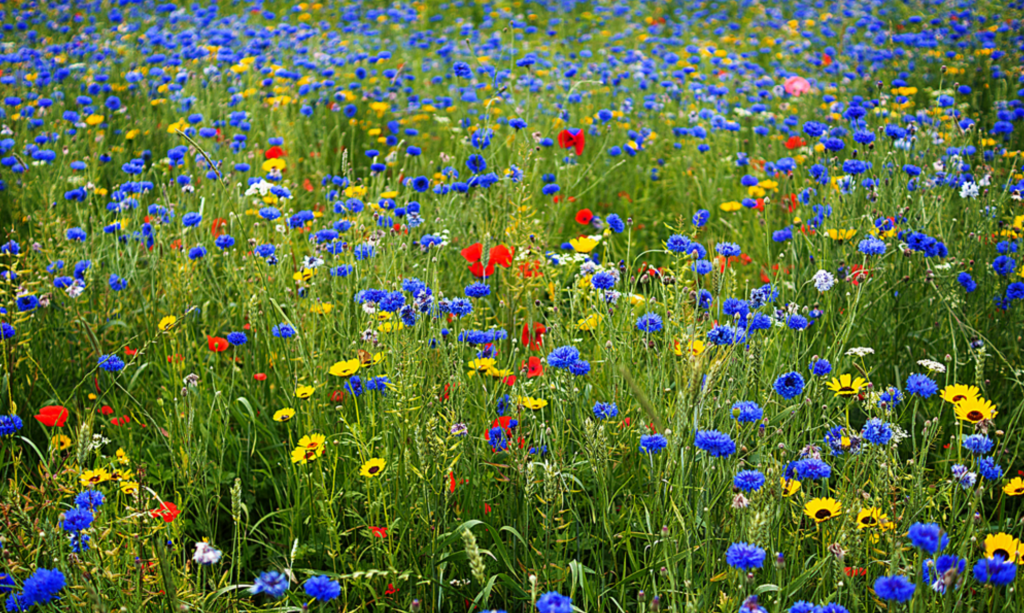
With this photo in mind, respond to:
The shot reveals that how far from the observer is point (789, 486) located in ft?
5.06

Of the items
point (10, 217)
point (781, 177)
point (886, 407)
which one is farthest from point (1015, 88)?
point (10, 217)

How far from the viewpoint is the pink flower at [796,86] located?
5.01 metres

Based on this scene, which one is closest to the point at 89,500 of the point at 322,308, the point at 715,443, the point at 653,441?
the point at 322,308

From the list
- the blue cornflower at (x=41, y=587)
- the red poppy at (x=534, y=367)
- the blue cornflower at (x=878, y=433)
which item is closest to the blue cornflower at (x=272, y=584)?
the blue cornflower at (x=41, y=587)

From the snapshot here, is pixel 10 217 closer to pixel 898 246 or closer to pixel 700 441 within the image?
pixel 700 441

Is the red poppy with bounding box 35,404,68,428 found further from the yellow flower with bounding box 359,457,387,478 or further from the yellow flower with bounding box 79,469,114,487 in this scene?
the yellow flower with bounding box 359,457,387,478

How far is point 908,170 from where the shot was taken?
292cm

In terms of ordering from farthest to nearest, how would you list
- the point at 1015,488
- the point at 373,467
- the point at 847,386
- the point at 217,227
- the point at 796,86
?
1. the point at 796,86
2. the point at 217,227
3. the point at 847,386
4. the point at 373,467
5. the point at 1015,488

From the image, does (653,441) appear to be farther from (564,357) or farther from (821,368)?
(821,368)

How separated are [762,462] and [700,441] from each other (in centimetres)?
44

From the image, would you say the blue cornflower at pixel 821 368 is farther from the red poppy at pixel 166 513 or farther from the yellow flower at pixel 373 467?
the red poppy at pixel 166 513

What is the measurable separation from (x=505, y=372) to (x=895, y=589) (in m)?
1.02

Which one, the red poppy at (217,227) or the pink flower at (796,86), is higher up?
the pink flower at (796,86)

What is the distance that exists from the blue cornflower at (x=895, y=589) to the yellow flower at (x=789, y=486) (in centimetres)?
42
